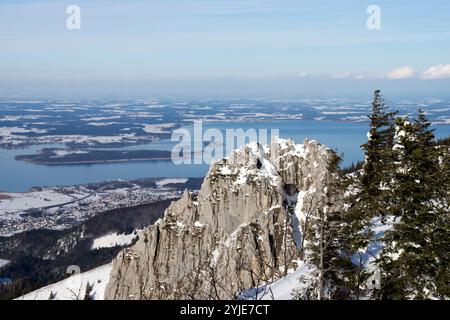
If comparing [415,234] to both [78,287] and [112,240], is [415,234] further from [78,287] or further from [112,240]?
[112,240]

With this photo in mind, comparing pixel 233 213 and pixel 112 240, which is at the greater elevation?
pixel 233 213

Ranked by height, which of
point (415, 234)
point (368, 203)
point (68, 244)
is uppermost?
point (368, 203)

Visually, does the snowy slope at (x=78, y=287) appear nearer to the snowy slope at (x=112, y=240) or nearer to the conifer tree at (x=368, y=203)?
the conifer tree at (x=368, y=203)

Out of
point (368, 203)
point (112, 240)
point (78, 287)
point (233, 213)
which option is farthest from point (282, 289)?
point (112, 240)

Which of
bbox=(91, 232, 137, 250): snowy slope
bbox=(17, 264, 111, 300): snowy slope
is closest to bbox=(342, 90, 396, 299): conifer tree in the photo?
bbox=(17, 264, 111, 300): snowy slope

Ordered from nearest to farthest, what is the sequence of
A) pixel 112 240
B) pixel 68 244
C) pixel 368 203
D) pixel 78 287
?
pixel 368 203 < pixel 78 287 < pixel 68 244 < pixel 112 240

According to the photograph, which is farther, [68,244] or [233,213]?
[68,244]

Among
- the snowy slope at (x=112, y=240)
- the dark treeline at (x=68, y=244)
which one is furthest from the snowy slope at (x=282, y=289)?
the snowy slope at (x=112, y=240)

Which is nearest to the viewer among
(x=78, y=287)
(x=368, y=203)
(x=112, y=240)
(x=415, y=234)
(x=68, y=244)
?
(x=415, y=234)

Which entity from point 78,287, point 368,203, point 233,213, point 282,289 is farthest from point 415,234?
point 78,287

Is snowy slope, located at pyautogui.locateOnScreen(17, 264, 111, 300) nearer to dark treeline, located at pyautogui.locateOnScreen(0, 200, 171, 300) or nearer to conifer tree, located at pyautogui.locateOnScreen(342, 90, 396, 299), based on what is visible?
dark treeline, located at pyautogui.locateOnScreen(0, 200, 171, 300)
